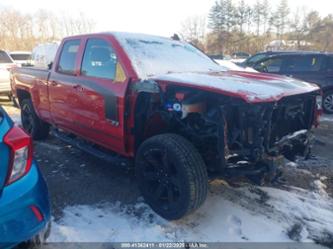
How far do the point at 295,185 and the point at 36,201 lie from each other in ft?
10.1

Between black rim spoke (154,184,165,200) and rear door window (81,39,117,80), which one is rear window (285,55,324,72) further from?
black rim spoke (154,184,165,200)

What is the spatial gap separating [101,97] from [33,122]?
275cm

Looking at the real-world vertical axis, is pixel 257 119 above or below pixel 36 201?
above

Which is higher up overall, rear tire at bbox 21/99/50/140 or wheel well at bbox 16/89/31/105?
wheel well at bbox 16/89/31/105

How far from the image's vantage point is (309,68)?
31.2ft

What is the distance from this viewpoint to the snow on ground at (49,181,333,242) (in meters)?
2.91

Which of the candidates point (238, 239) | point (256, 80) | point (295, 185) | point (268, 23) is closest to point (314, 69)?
point (295, 185)

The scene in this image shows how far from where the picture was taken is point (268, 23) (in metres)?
56.7

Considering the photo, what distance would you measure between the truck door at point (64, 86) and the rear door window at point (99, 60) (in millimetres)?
Result: 247

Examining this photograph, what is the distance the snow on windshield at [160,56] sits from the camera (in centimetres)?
365

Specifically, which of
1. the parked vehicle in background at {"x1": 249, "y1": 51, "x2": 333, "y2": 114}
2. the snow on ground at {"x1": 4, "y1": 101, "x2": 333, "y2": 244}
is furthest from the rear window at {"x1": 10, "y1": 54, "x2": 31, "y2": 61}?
the snow on ground at {"x1": 4, "y1": 101, "x2": 333, "y2": 244}

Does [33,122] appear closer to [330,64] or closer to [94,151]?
[94,151]

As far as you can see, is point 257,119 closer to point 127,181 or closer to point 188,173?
point 188,173

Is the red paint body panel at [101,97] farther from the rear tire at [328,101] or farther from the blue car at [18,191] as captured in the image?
the rear tire at [328,101]
